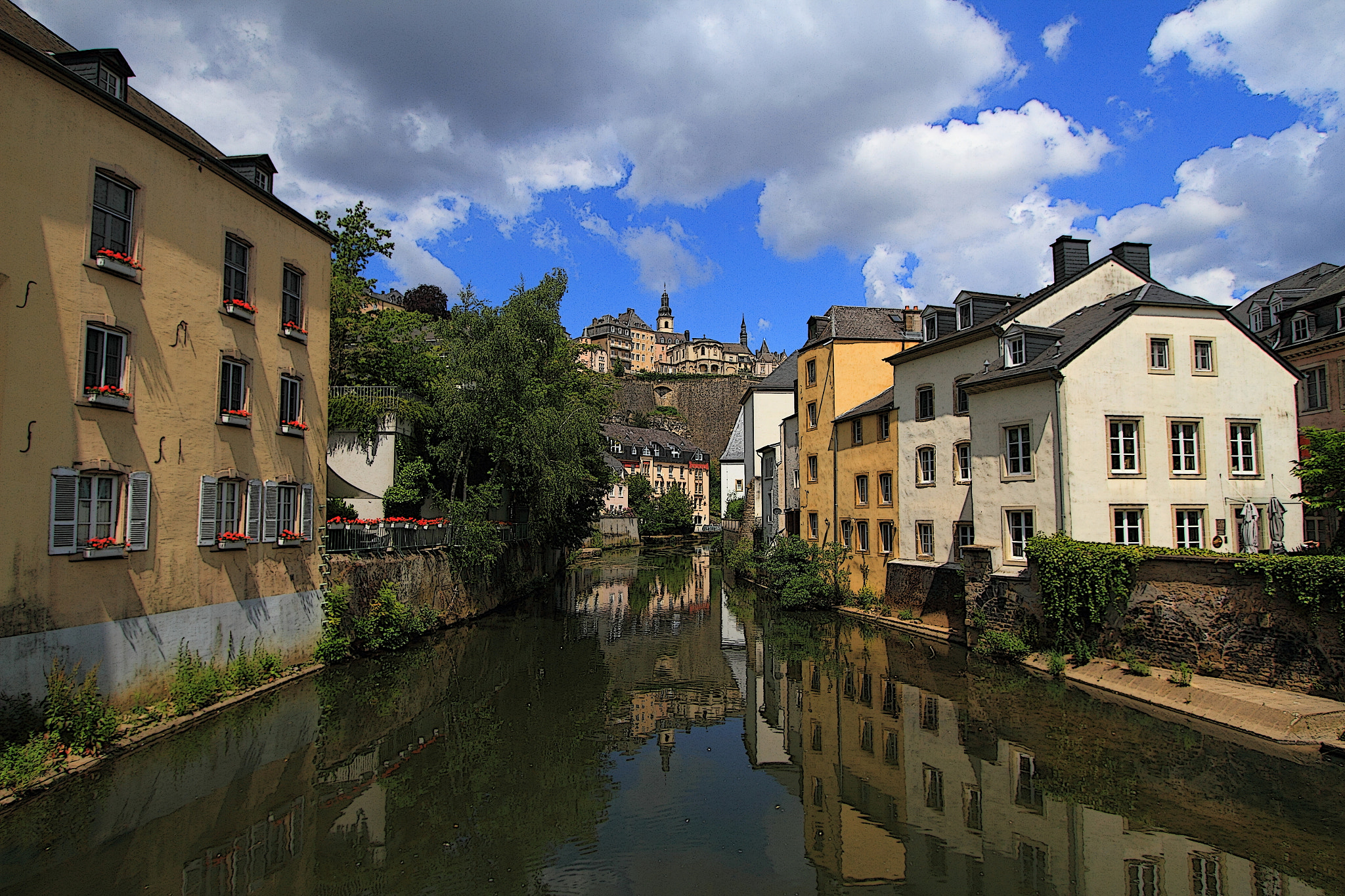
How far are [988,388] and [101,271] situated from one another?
72.2ft

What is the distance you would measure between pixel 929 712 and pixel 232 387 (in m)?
17.1

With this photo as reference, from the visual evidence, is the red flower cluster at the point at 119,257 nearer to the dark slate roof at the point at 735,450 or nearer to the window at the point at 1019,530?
the window at the point at 1019,530

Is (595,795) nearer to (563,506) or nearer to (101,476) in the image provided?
(101,476)

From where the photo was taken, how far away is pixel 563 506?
28.6 meters

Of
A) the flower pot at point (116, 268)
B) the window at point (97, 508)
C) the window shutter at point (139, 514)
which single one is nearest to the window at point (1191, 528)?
the window shutter at point (139, 514)

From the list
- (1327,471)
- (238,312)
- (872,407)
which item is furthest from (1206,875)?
(872,407)

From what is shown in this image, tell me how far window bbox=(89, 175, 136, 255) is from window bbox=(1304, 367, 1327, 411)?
38.8m

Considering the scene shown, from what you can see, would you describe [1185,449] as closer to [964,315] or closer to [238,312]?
[964,315]

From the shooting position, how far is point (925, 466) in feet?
88.9

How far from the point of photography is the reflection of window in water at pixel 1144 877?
8.90 metres

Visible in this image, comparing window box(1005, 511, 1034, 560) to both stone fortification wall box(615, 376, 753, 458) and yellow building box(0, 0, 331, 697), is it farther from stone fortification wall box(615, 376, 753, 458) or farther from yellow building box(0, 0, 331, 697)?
stone fortification wall box(615, 376, 753, 458)

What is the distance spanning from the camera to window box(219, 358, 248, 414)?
52.3 ft

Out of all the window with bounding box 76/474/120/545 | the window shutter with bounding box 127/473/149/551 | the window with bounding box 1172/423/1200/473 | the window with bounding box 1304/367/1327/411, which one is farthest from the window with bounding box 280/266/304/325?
the window with bounding box 1304/367/1327/411

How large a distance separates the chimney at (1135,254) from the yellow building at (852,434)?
9.27 m
